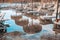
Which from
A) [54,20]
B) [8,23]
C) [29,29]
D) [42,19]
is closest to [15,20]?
[8,23]

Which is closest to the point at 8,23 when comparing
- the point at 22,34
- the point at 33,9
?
the point at 22,34

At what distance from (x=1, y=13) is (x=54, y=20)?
81cm

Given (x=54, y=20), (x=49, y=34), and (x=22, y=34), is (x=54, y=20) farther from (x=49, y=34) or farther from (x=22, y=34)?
(x=22, y=34)

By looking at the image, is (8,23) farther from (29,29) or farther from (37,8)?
(37,8)

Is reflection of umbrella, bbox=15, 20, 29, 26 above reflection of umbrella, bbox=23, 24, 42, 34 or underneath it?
above

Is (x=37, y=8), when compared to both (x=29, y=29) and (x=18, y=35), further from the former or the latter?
(x=18, y=35)

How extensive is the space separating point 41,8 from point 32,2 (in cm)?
17

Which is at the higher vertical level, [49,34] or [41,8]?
[41,8]

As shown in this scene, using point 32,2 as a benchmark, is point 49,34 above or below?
below

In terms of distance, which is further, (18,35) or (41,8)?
(41,8)

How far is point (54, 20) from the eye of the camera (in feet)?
7.53

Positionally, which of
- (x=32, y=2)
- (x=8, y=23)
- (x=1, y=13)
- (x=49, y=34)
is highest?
(x=32, y=2)

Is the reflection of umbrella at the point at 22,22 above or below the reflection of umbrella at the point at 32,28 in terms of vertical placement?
above

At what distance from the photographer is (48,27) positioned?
224 cm
